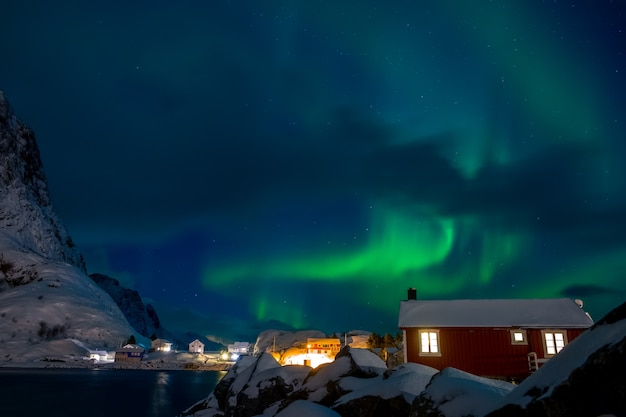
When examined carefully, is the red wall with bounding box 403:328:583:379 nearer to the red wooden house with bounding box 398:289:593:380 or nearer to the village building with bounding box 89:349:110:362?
the red wooden house with bounding box 398:289:593:380

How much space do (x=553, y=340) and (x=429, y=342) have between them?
7716mm

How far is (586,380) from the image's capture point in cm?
651

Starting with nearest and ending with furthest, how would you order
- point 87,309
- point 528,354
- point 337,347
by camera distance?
point 528,354, point 337,347, point 87,309

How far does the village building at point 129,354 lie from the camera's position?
176500 mm

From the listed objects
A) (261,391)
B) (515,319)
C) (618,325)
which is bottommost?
(261,391)

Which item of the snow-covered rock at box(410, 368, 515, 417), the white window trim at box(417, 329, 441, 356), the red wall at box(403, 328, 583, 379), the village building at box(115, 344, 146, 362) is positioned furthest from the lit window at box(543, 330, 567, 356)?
the village building at box(115, 344, 146, 362)

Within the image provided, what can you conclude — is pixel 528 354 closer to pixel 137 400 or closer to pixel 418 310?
pixel 418 310

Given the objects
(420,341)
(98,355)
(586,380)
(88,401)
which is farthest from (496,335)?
(98,355)

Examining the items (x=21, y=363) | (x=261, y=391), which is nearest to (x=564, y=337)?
(x=261, y=391)

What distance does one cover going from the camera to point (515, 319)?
29.9 m

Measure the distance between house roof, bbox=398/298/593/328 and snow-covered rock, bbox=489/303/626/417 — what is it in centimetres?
2398

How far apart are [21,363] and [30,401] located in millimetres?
108526

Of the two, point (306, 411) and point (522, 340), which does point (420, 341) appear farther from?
point (306, 411)

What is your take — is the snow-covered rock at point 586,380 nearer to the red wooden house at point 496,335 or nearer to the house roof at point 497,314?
the red wooden house at point 496,335
